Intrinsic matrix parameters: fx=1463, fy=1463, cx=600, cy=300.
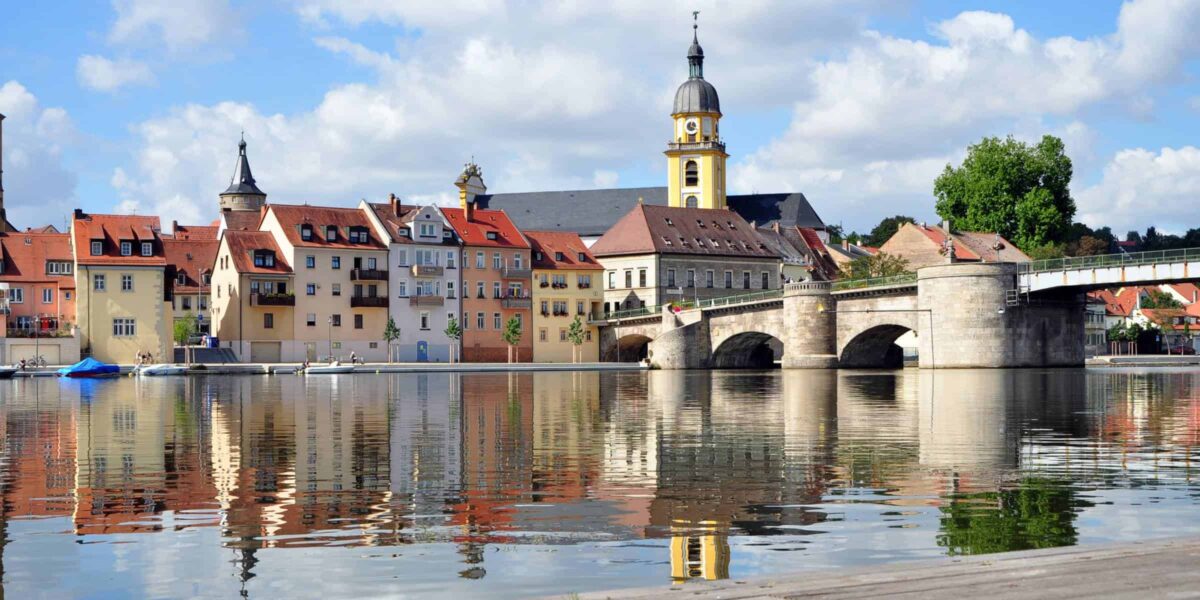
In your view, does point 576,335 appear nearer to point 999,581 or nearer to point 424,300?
point 424,300

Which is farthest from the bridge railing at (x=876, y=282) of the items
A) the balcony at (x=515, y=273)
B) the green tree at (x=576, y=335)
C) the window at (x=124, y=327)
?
the window at (x=124, y=327)

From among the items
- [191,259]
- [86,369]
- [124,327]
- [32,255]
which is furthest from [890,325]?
[191,259]

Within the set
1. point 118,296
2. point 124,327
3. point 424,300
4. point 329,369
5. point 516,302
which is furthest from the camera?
point 516,302

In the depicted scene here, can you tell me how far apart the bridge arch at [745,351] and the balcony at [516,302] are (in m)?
17.0

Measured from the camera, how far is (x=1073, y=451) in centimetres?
2631

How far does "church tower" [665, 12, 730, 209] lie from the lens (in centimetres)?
13800

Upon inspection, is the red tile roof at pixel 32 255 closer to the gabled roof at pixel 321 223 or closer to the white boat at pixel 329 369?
the gabled roof at pixel 321 223

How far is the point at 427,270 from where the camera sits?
346 ft

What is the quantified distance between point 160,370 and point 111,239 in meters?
15.2

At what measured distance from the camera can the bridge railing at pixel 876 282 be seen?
288 ft

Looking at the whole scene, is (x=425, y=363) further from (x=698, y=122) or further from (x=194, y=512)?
(x=194, y=512)

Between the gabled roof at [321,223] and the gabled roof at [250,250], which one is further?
the gabled roof at [321,223]

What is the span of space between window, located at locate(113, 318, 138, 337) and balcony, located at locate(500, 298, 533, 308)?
27194 mm

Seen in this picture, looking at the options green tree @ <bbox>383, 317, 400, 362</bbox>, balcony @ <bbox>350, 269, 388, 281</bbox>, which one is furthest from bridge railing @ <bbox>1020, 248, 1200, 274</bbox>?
balcony @ <bbox>350, 269, 388, 281</bbox>
